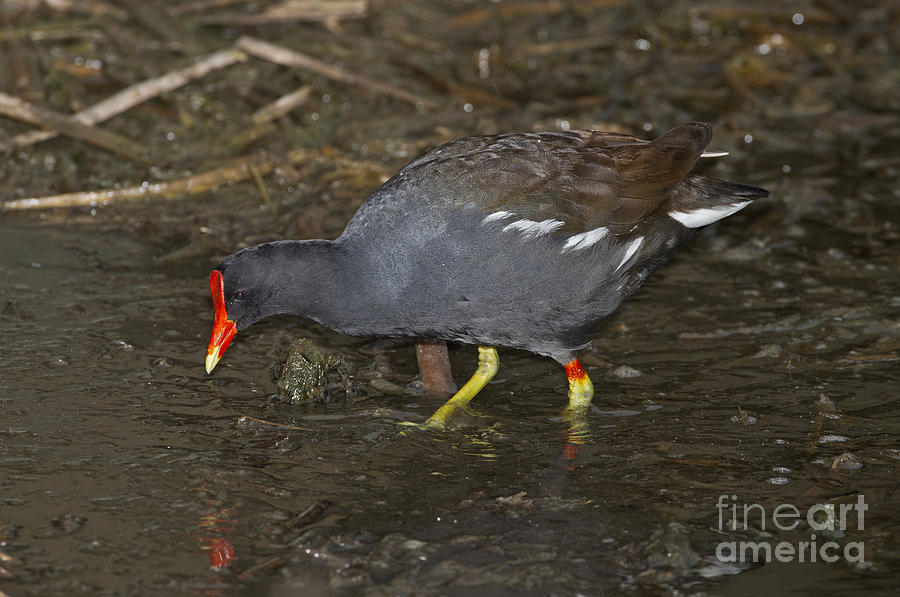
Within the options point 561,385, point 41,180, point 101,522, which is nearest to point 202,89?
point 41,180

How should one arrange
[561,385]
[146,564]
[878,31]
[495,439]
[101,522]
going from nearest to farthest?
[146,564]
[101,522]
[495,439]
[561,385]
[878,31]

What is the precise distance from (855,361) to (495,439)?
5.04 feet

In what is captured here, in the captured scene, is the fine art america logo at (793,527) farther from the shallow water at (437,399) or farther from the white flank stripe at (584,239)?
the white flank stripe at (584,239)

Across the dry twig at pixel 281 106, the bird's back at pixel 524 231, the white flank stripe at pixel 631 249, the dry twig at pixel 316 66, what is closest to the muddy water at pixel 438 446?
the bird's back at pixel 524 231

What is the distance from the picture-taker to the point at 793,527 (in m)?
3.20

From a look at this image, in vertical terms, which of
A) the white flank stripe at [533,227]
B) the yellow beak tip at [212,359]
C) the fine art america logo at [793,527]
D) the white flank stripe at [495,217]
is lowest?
the fine art america logo at [793,527]

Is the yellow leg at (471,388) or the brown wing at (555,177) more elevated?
the brown wing at (555,177)

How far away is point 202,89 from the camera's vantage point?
6449 mm

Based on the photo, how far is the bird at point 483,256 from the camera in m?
3.72

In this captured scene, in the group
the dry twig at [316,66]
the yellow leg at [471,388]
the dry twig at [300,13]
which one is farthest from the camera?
the dry twig at [300,13]

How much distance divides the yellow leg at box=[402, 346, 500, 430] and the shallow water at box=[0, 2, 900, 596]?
72 mm

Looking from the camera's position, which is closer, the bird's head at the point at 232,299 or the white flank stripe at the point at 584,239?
the bird's head at the point at 232,299

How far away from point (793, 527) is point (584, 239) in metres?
1.24

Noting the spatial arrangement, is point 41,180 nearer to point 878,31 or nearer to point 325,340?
point 325,340
